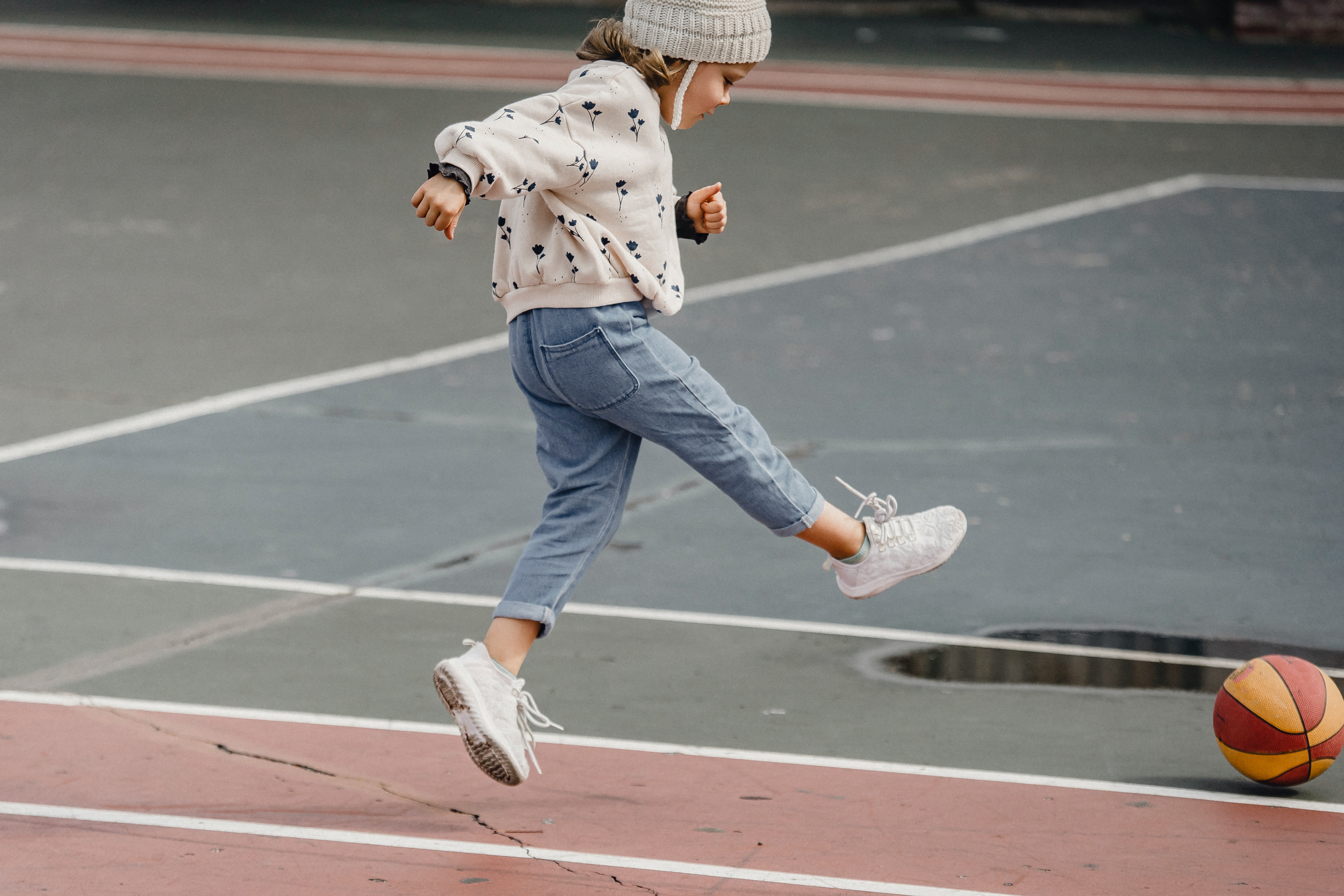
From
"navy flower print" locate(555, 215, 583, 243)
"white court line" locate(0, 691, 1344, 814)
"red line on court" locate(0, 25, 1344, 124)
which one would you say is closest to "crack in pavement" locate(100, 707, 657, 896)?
"white court line" locate(0, 691, 1344, 814)

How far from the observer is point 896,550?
4828 mm

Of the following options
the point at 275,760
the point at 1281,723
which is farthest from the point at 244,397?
the point at 1281,723

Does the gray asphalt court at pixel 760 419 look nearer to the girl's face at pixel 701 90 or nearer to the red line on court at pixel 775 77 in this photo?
the girl's face at pixel 701 90

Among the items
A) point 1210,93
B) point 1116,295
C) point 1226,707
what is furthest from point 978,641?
point 1210,93

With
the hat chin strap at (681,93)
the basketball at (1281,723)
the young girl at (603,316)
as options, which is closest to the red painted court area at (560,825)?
the basketball at (1281,723)

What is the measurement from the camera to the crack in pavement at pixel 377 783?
4.27m

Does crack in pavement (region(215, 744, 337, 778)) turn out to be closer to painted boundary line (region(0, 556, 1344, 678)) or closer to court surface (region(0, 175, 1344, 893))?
court surface (region(0, 175, 1344, 893))

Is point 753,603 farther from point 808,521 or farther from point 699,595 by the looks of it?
point 808,521

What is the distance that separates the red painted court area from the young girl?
1.16 feet

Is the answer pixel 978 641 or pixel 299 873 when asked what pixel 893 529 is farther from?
→ pixel 299 873

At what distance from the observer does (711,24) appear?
4.34 meters

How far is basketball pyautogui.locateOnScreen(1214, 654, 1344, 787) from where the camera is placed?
475 centimetres

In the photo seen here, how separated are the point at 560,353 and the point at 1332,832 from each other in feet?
8.06

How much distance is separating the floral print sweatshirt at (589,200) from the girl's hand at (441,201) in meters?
0.11
